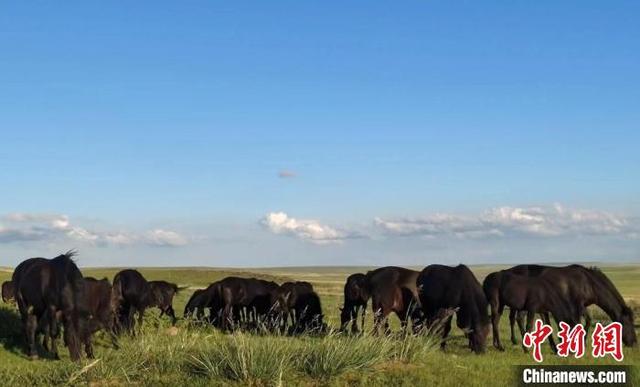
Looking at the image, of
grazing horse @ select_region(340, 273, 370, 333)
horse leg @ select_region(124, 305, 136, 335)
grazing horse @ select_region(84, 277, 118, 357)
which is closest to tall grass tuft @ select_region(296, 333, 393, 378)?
grazing horse @ select_region(84, 277, 118, 357)

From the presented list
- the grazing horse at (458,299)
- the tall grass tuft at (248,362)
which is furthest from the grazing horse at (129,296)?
the tall grass tuft at (248,362)

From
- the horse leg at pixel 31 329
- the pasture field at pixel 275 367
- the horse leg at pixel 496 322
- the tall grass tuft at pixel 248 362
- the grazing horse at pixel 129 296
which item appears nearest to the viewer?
the tall grass tuft at pixel 248 362

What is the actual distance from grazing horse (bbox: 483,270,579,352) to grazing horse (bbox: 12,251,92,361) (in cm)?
945

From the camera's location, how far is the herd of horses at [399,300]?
14.5 m

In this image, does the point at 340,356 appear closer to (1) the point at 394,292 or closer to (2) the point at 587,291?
(1) the point at 394,292

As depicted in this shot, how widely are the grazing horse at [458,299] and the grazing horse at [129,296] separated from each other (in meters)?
7.27

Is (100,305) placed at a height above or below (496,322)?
above

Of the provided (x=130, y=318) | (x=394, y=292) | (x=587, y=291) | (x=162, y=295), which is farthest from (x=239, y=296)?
(x=587, y=291)

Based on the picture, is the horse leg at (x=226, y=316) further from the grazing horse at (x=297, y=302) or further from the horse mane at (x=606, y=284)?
the horse mane at (x=606, y=284)

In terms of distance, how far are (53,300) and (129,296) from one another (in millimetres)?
4454

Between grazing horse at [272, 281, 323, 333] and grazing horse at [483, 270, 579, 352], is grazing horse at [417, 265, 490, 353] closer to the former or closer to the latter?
grazing horse at [483, 270, 579, 352]

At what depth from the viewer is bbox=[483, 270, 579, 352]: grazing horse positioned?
17.3 metres

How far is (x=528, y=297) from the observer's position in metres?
17.5

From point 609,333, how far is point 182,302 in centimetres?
2382
